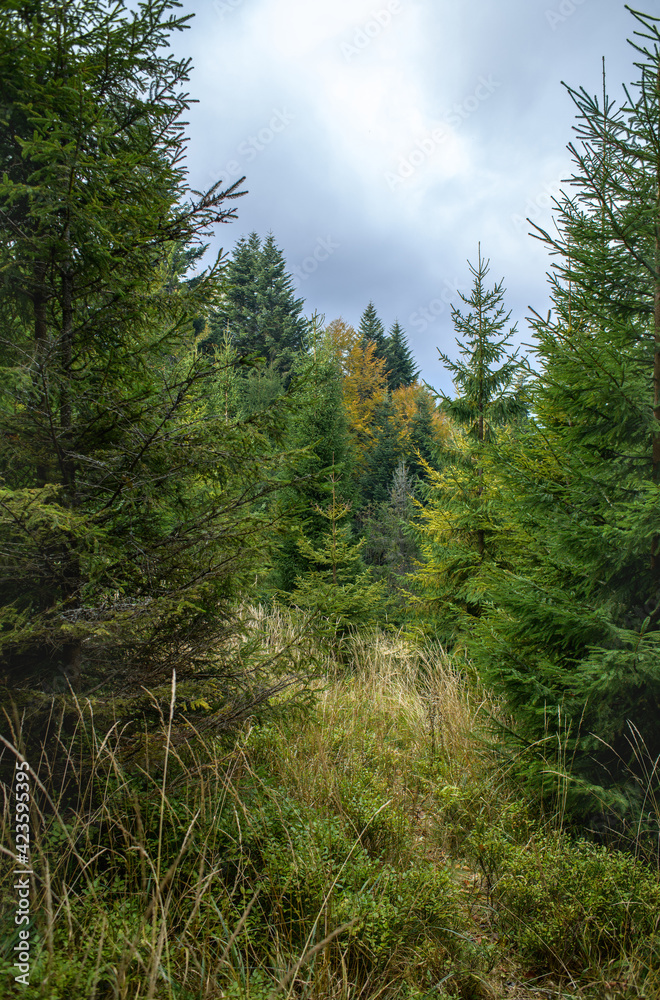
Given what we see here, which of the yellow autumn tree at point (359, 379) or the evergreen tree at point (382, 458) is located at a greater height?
the yellow autumn tree at point (359, 379)

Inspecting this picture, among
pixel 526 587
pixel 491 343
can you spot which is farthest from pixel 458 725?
pixel 491 343

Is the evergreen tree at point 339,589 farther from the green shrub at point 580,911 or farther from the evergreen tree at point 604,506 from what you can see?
the green shrub at point 580,911

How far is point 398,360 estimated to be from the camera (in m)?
40.4

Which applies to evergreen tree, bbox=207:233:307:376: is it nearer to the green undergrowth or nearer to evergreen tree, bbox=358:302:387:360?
evergreen tree, bbox=358:302:387:360

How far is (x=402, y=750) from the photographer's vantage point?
153 inches

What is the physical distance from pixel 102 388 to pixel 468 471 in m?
5.33

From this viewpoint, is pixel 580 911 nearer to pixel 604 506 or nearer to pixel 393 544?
pixel 604 506

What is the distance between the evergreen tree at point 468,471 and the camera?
6695mm

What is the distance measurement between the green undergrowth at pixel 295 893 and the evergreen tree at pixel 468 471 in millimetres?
3987

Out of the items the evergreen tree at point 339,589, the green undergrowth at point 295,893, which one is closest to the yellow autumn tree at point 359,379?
the evergreen tree at point 339,589

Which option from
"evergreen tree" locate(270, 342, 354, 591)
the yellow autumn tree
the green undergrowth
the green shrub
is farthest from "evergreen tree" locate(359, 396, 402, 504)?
the green shrub

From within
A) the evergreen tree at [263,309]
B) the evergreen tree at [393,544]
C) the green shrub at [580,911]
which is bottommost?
the green shrub at [580,911]

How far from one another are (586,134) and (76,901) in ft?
14.7

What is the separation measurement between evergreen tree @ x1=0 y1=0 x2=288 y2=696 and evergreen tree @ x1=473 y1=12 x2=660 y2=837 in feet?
5.91
